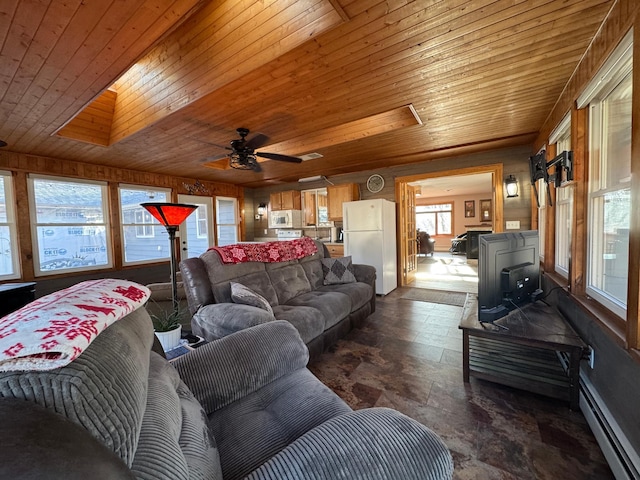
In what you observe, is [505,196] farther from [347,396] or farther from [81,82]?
[81,82]

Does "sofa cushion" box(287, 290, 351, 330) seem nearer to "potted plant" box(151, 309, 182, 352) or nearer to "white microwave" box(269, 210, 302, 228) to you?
"potted plant" box(151, 309, 182, 352)

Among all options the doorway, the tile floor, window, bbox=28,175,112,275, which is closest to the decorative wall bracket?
the doorway

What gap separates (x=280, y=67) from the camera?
195cm

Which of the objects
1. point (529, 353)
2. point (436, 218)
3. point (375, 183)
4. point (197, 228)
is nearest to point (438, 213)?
point (436, 218)

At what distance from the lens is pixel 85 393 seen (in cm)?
44

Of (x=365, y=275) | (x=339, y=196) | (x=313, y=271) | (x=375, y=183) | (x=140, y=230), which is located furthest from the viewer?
(x=339, y=196)

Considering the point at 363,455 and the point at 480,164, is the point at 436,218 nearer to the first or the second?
the point at 480,164

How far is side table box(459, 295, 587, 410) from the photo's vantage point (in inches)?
65.5

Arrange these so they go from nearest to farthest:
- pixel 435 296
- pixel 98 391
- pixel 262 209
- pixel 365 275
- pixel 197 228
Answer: pixel 98 391 < pixel 365 275 < pixel 435 296 < pixel 197 228 < pixel 262 209

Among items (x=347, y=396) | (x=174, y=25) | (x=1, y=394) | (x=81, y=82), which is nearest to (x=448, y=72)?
(x=174, y=25)

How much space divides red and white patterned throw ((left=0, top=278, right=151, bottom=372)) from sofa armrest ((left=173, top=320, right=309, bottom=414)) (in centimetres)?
55

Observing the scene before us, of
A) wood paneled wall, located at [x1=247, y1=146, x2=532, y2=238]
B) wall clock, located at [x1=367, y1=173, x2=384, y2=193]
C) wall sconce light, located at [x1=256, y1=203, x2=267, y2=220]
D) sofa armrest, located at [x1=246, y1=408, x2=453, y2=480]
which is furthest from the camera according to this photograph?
wall sconce light, located at [x1=256, y1=203, x2=267, y2=220]

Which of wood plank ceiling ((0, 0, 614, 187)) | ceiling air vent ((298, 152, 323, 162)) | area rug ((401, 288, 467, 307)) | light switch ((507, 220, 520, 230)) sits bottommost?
area rug ((401, 288, 467, 307))

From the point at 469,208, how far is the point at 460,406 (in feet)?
32.1
